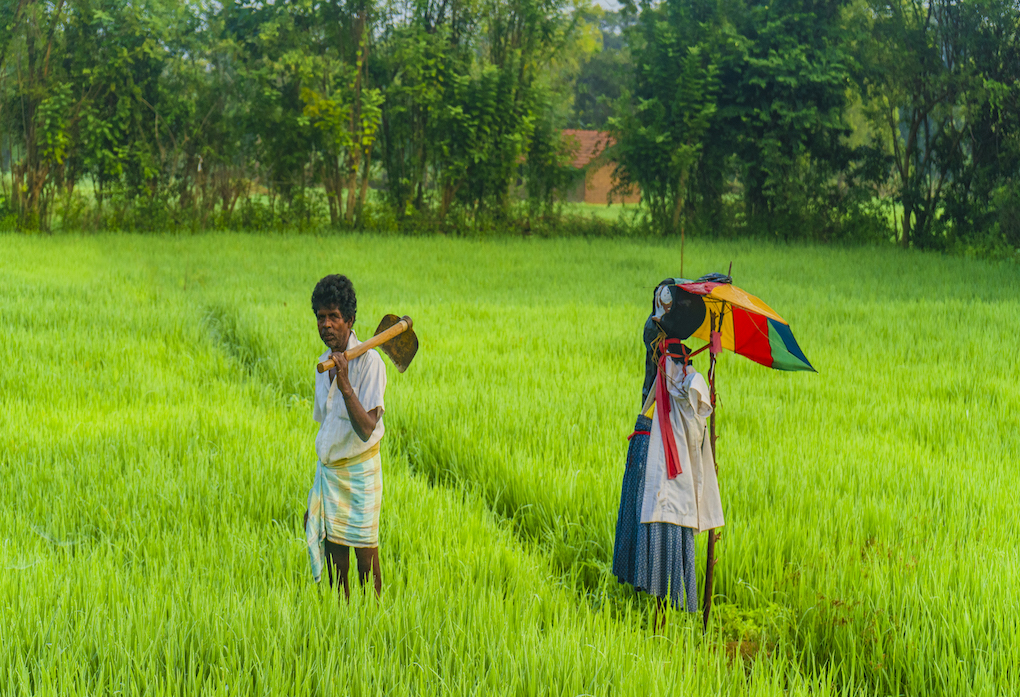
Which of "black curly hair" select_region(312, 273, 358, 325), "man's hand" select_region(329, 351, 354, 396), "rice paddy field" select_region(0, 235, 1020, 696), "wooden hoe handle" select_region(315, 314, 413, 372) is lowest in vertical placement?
"rice paddy field" select_region(0, 235, 1020, 696)

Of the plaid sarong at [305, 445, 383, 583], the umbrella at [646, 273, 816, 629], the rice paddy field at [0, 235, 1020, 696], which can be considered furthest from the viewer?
the umbrella at [646, 273, 816, 629]

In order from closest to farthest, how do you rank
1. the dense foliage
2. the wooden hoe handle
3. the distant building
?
the wooden hoe handle
the dense foliage
the distant building

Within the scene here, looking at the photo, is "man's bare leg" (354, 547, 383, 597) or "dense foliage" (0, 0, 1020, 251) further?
"dense foliage" (0, 0, 1020, 251)

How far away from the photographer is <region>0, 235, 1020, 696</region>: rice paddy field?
8.02 ft

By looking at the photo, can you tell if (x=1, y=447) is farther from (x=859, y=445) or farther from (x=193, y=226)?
(x=193, y=226)

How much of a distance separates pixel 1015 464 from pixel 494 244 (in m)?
12.5

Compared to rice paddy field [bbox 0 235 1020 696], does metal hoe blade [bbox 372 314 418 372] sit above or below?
above

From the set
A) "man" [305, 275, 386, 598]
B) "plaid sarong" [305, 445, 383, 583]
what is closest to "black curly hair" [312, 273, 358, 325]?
"man" [305, 275, 386, 598]

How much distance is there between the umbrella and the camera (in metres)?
2.67

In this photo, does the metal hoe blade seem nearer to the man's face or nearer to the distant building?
the man's face

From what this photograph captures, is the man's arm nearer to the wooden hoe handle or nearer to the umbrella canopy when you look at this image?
the wooden hoe handle

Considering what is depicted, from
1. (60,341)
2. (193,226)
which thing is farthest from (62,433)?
(193,226)

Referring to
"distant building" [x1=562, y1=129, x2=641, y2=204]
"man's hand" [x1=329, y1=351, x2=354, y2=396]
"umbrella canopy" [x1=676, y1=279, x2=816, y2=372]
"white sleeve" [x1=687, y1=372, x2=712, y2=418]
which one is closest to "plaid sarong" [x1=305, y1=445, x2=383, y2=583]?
"man's hand" [x1=329, y1=351, x2=354, y2=396]

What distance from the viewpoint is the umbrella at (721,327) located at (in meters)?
2.67
